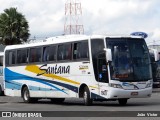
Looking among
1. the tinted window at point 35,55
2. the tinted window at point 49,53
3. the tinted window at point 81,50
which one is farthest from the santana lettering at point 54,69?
the tinted window at point 81,50

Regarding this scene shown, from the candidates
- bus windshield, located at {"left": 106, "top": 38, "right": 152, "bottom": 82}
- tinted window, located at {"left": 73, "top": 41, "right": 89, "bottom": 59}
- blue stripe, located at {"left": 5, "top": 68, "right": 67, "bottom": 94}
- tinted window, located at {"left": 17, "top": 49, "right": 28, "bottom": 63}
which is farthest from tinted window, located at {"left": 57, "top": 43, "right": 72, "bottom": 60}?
tinted window, located at {"left": 17, "top": 49, "right": 28, "bottom": 63}

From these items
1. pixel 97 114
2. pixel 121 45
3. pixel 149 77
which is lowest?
pixel 97 114

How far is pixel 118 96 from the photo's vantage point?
2255cm

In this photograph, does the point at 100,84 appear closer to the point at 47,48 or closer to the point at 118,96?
the point at 118,96

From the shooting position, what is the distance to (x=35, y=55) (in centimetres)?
2827

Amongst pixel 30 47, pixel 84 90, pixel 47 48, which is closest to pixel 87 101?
pixel 84 90

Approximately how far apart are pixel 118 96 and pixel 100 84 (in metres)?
1.04

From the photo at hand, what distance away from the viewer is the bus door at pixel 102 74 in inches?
897

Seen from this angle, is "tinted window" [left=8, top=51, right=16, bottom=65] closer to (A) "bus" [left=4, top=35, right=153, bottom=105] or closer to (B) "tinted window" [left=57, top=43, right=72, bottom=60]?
(A) "bus" [left=4, top=35, right=153, bottom=105]

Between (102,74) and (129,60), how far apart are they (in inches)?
53.9

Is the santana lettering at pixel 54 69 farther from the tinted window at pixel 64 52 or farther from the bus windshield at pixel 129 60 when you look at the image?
the bus windshield at pixel 129 60

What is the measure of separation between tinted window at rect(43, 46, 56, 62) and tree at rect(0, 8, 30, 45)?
29204mm

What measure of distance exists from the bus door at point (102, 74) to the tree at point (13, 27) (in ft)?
111

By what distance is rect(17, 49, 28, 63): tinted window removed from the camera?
95.5ft
